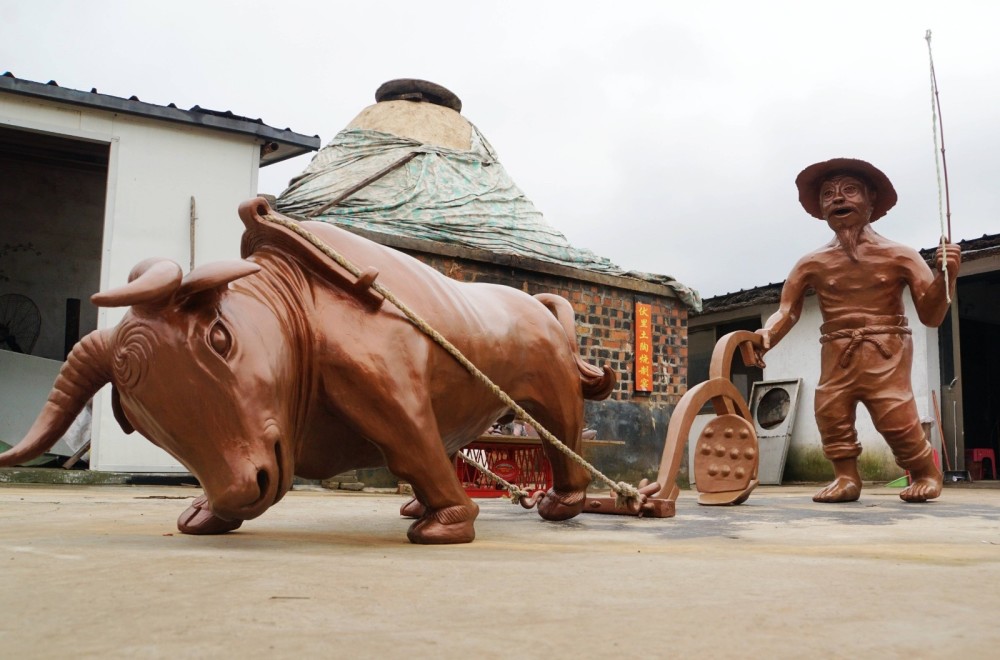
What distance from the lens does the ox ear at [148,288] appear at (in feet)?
6.87

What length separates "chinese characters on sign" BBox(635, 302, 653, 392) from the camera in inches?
433

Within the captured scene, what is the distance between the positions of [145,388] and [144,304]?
8.4 inches

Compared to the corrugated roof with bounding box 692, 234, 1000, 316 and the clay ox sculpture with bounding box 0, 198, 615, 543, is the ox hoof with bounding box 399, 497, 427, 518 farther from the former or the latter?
the corrugated roof with bounding box 692, 234, 1000, 316

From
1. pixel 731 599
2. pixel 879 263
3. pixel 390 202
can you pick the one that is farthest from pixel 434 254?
pixel 731 599

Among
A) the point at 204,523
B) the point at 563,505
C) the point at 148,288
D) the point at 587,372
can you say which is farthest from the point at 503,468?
the point at 148,288

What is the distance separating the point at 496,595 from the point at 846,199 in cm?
422

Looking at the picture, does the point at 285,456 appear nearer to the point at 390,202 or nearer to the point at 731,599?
the point at 731,599

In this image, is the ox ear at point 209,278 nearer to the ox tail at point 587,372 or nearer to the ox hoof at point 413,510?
the ox tail at point 587,372

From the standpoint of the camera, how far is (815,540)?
289cm

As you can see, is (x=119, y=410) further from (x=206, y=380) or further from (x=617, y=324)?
(x=617, y=324)

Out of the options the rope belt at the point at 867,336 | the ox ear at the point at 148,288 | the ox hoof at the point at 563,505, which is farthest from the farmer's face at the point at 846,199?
the ox ear at the point at 148,288

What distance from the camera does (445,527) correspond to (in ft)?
8.71

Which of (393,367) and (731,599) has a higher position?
(393,367)

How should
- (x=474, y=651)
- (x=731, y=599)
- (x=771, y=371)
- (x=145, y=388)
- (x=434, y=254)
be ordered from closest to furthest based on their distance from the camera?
(x=474, y=651)
(x=731, y=599)
(x=145, y=388)
(x=434, y=254)
(x=771, y=371)
